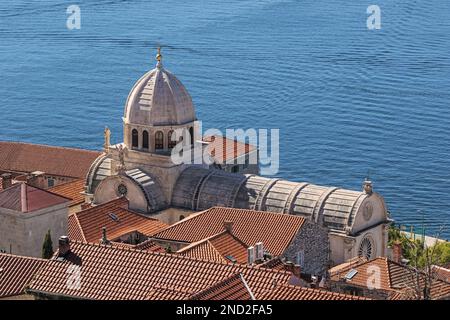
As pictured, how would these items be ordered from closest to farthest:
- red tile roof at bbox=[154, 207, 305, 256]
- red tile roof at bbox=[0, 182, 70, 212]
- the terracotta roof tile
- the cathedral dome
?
1. the terracotta roof tile
2. red tile roof at bbox=[0, 182, 70, 212]
3. red tile roof at bbox=[154, 207, 305, 256]
4. the cathedral dome

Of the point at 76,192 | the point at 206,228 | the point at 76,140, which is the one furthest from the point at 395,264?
the point at 76,140

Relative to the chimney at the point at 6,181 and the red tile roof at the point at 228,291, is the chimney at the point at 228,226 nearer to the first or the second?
the chimney at the point at 6,181

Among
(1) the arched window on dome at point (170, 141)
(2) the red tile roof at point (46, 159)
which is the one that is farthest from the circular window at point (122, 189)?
(2) the red tile roof at point (46, 159)

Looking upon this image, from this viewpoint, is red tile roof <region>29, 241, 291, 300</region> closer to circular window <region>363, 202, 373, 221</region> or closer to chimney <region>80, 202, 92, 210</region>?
circular window <region>363, 202, 373, 221</region>

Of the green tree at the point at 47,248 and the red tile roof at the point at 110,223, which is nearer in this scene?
the green tree at the point at 47,248

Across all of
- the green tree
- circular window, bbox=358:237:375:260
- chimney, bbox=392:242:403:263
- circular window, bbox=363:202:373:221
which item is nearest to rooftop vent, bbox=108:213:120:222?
the green tree
